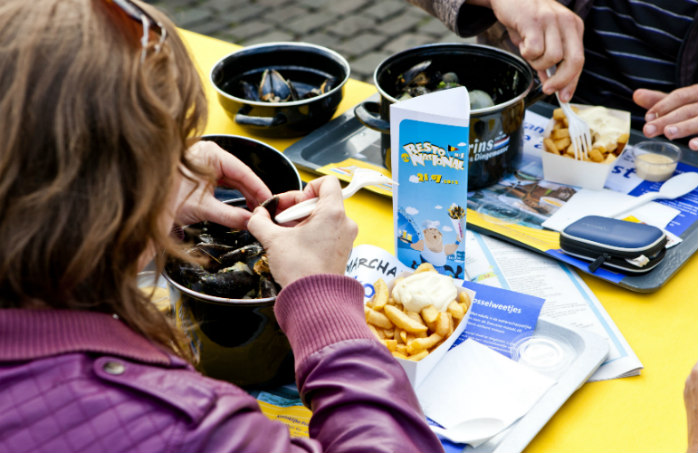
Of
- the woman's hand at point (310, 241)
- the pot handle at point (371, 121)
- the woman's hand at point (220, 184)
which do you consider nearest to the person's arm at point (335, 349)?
the woman's hand at point (310, 241)

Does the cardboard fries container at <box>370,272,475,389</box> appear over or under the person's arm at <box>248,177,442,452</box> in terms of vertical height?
under

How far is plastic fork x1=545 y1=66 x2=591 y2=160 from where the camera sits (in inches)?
48.9

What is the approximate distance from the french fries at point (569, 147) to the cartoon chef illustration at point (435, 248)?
1.19 ft


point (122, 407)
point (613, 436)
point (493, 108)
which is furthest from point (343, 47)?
point (122, 407)

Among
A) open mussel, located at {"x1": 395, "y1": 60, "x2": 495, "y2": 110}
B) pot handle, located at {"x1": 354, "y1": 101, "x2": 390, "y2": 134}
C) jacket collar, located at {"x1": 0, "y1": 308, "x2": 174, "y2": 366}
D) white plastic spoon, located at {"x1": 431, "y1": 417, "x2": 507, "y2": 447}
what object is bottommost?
white plastic spoon, located at {"x1": 431, "y1": 417, "x2": 507, "y2": 447}

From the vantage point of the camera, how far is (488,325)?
37.9 inches

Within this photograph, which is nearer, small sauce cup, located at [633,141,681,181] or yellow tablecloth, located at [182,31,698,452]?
yellow tablecloth, located at [182,31,698,452]

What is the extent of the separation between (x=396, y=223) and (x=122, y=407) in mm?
624

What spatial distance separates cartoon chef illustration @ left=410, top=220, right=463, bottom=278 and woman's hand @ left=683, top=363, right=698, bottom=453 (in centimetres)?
38

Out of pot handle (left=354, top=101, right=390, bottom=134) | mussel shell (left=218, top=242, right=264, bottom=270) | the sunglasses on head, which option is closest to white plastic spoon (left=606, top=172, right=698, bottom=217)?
pot handle (left=354, top=101, right=390, bottom=134)

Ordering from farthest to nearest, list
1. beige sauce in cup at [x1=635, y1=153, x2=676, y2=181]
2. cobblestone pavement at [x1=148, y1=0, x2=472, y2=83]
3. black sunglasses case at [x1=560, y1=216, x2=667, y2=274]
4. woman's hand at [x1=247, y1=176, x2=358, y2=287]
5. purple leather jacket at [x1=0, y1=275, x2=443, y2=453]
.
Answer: cobblestone pavement at [x1=148, y1=0, x2=472, y2=83]
beige sauce in cup at [x1=635, y1=153, x2=676, y2=181]
black sunglasses case at [x1=560, y1=216, x2=667, y2=274]
woman's hand at [x1=247, y1=176, x2=358, y2=287]
purple leather jacket at [x1=0, y1=275, x2=443, y2=453]

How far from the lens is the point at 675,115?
1331mm

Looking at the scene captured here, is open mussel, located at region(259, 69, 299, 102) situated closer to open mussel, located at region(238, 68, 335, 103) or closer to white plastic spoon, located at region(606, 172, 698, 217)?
open mussel, located at region(238, 68, 335, 103)

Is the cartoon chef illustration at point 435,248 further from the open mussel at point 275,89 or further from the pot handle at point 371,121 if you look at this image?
the open mussel at point 275,89
